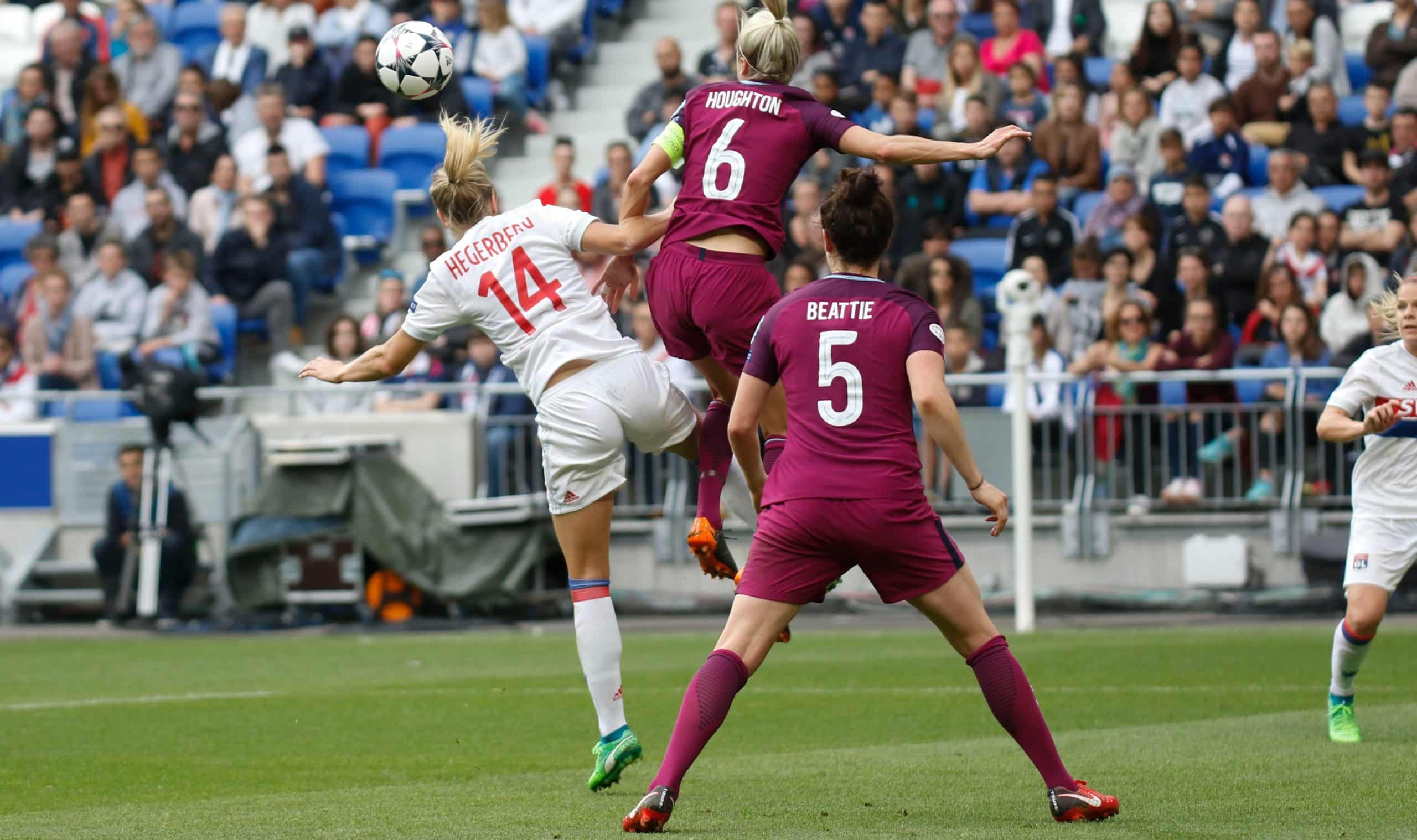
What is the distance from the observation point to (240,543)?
17.1 metres

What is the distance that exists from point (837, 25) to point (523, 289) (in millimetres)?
12933

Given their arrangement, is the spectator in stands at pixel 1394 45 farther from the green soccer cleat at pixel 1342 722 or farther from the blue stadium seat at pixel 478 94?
the green soccer cleat at pixel 1342 722

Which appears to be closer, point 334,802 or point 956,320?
point 334,802

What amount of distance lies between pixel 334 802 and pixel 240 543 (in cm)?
1023

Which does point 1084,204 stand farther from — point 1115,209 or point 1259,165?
point 1259,165

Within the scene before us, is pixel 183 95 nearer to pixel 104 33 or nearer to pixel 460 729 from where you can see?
pixel 104 33

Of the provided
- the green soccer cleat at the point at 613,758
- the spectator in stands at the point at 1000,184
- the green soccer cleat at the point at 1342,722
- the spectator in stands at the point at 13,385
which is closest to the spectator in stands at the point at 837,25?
the spectator in stands at the point at 1000,184

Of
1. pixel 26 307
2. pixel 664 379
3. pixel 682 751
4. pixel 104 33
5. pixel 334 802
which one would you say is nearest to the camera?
pixel 682 751

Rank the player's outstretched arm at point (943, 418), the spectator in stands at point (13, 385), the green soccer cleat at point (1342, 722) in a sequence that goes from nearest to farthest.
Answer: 1. the player's outstretched arm at point (943, 418)
2. the green soccer cleat at point (1342, 722)
3. the spectator in stands at point (13, 385)

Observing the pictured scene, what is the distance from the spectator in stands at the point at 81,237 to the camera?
21.0 metres

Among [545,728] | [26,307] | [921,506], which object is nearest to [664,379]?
[921,506]

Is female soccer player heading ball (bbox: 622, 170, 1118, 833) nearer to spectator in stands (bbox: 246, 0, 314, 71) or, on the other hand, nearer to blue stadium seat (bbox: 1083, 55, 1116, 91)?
blue stadium seat (bbox: 1083, 55, 1116, 91)

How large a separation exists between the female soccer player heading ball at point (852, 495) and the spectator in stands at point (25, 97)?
60.0 feet

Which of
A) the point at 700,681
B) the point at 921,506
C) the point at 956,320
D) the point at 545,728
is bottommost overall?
the point at 545,728
